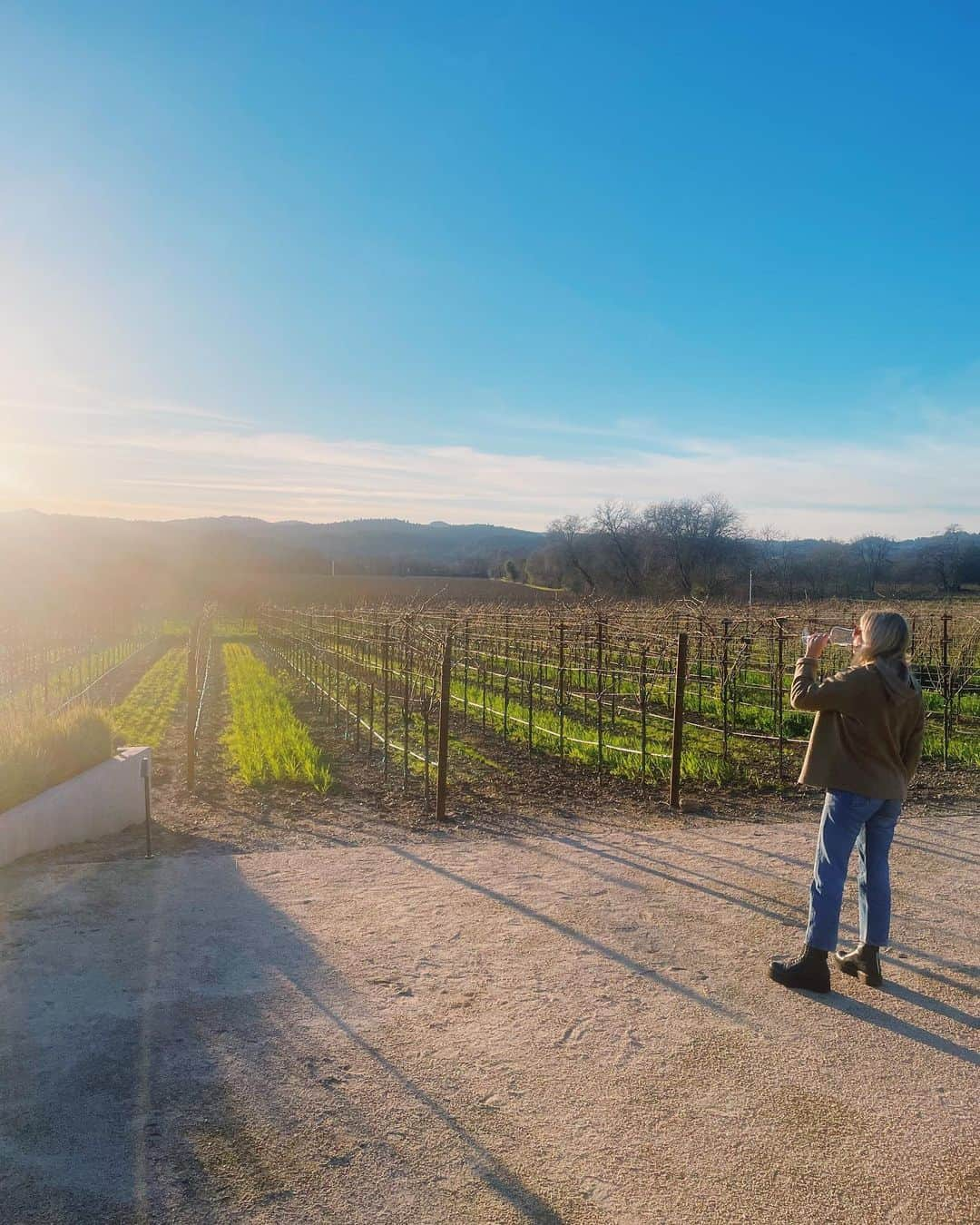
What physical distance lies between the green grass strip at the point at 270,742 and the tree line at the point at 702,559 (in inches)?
1639

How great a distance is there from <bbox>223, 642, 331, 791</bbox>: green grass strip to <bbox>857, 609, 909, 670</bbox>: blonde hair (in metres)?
5.57

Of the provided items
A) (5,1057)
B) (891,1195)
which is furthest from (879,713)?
(5,1057)

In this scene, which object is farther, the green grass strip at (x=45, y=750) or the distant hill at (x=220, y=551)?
the distant hill at (x=220, y=551)

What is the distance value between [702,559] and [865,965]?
63.1 metres

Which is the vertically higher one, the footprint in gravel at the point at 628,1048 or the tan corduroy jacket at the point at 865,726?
the tan corduroy jacket at the point at 865,726

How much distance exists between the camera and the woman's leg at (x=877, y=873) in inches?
146

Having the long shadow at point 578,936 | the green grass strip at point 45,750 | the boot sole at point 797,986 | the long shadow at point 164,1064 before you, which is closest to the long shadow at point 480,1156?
the long shadow at point 164,1064

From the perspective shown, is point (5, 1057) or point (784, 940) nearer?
point (5, 1057)

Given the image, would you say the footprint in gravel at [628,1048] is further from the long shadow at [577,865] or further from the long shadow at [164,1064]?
the long shadow at [577,865]

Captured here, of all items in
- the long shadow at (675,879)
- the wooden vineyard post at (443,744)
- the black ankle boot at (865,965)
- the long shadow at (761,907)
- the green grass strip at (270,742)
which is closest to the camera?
the black ankle boot at (865,965)

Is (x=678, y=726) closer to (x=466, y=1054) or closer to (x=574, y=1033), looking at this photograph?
(x=574, y=1033)

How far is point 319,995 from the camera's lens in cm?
368

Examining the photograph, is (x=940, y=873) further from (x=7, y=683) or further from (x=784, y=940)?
(x=7, y=683)

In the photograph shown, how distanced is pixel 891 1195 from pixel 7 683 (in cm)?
1418
